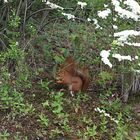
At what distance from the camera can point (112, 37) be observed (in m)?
4.91

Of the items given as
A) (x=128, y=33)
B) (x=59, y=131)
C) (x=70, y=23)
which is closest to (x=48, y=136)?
(x=59, y=131)

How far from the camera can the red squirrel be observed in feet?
15.8

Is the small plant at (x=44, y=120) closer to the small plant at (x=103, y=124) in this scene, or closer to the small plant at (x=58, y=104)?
the small plant at (x=58, y=104)

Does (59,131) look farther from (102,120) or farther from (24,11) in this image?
(24,11)

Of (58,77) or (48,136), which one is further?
(58,77)

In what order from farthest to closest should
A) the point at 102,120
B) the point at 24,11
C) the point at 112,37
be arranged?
the point at 24,11, the point at 112,37, the point at 102,120

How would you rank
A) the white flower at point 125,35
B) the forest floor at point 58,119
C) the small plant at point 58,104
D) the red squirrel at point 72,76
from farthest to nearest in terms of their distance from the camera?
the red squirrel at point 72,76 < the small plant at point 58,104 < the white flower at point 125,35 < the forest floor at point 58,119

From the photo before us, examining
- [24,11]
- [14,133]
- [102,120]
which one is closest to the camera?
[14,133]

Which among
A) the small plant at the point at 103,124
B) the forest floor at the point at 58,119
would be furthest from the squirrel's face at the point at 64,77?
the small plant at the point at 103,124

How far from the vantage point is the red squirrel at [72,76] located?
190 inches

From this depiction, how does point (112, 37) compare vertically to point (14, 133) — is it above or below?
above

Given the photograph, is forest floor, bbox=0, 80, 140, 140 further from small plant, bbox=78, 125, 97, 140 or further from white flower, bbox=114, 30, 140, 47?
white flower, bbox=114, 30, 140, 47

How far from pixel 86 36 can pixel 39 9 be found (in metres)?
0.76

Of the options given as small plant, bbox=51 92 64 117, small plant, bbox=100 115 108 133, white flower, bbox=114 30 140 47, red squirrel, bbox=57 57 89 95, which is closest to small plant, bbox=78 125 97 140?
small plant, bbox=100 115 108 133
